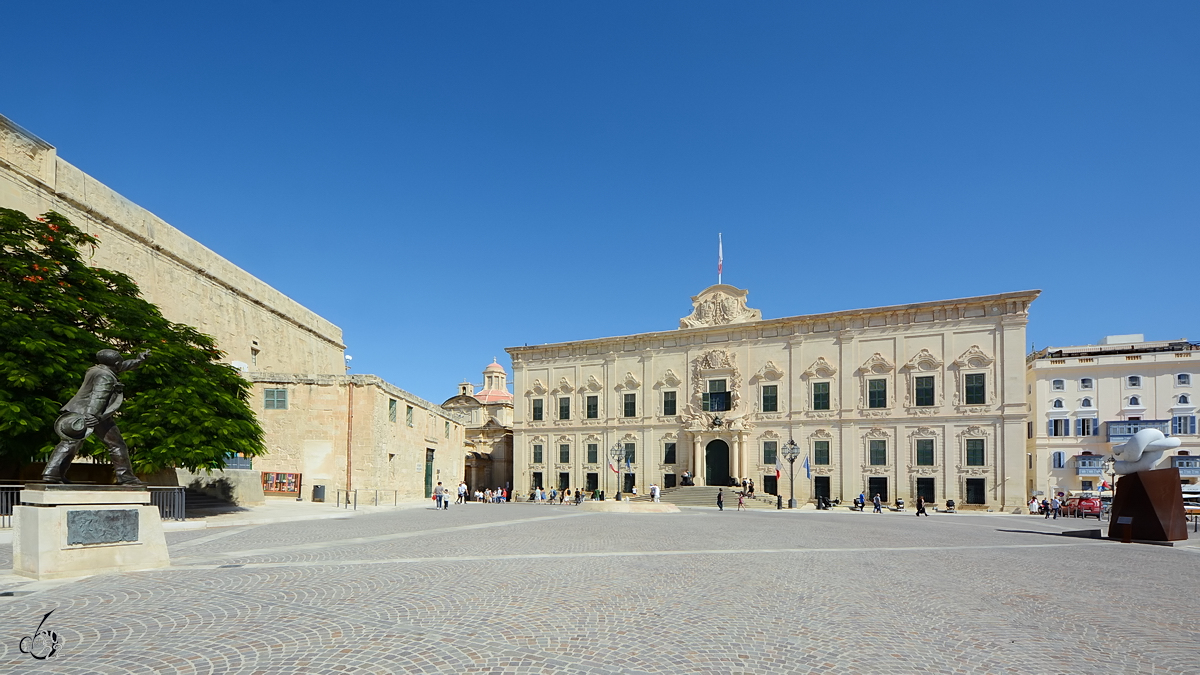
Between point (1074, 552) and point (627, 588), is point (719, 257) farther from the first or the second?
point (627, 588)

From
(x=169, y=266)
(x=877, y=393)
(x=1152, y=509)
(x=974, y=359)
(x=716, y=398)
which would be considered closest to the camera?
(x=1152, y=509)

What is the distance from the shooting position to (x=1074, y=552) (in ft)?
53.8

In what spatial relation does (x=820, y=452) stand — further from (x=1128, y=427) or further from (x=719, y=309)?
(x=1128, y=427)

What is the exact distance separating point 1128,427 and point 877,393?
20.7 metres

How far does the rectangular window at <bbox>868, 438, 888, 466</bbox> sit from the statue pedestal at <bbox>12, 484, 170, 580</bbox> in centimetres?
4182

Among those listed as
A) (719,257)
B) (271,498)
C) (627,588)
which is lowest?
(271,498)

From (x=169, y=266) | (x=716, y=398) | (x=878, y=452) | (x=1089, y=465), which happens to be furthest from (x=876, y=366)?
(x=169, y=266)

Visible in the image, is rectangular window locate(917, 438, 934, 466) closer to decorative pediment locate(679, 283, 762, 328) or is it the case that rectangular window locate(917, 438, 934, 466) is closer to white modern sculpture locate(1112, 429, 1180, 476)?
decorative pediment locate(679, 283, 762, 328)

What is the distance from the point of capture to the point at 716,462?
50000mm

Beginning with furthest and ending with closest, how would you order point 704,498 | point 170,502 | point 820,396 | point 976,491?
1. point 820,396
2. point 704,498
3. point 976,491
4. point 170,502

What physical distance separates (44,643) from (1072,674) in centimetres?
875

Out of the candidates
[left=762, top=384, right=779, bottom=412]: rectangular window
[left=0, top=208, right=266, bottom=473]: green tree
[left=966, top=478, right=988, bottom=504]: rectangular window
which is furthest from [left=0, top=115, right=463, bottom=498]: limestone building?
[left=966, top=478, right=988, bottom=504]: rectangular window

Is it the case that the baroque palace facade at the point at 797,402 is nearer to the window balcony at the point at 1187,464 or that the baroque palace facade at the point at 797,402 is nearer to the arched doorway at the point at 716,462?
the arched doorway at the point at 716,462

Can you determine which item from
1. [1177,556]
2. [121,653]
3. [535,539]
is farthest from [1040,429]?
[121,653]
